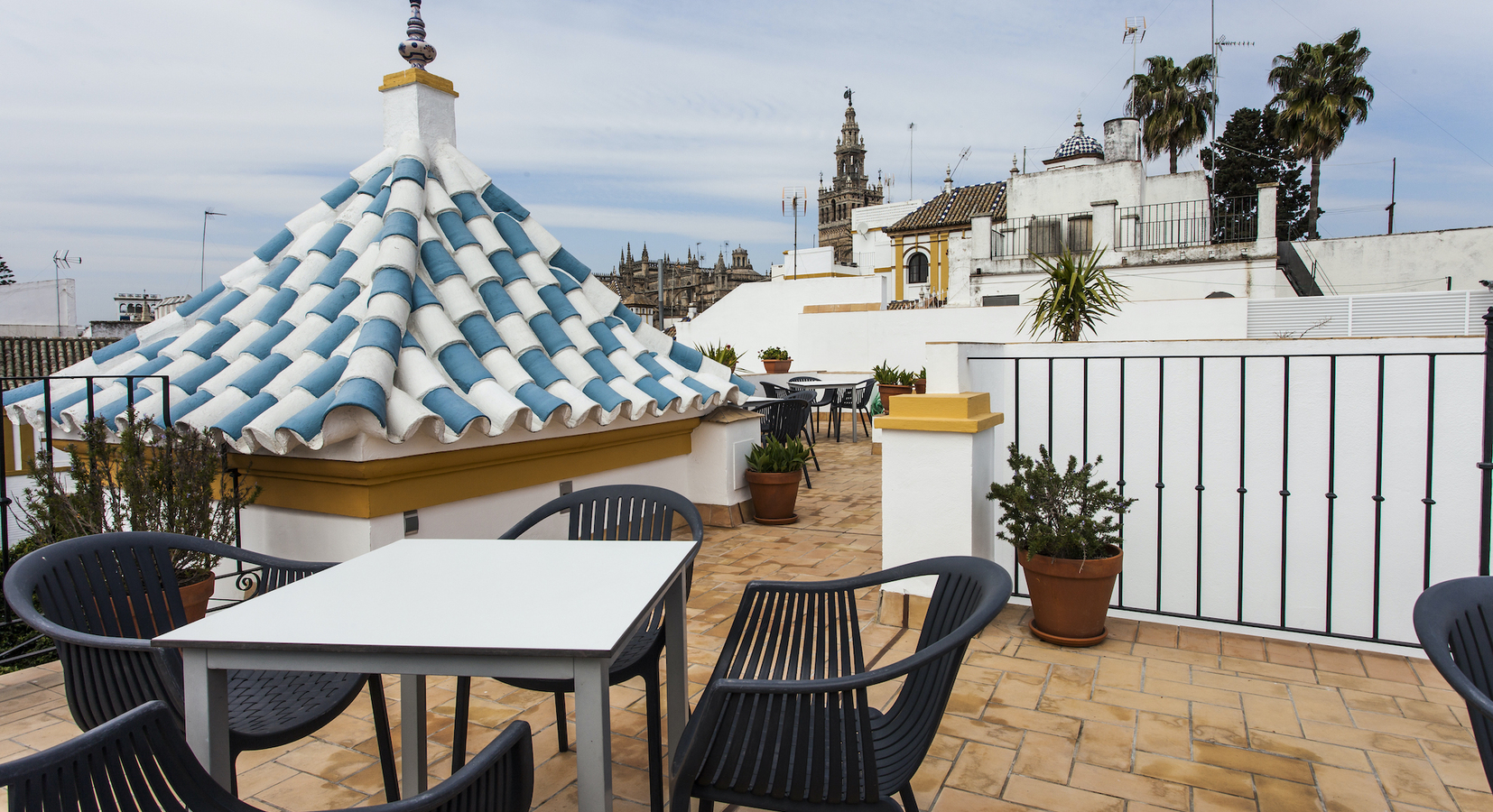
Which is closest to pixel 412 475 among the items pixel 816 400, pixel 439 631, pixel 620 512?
pixel 620 512

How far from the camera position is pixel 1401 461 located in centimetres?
300

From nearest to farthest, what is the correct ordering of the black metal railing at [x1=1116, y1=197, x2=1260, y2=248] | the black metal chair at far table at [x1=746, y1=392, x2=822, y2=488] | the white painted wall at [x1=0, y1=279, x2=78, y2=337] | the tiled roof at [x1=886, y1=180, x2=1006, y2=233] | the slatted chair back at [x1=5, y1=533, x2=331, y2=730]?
the slatted chair back at [x1=5, y1=533, x2=331, y2=730] < the black metal chair at far table at [x1=746, y1=392, x2=822, y2=488] < the black metal railing at [x1=1116, y1=197, x2=1260, y2=248] < the white painted wall at [x1=0, y1=279, x2=78, y2=337] < the tiled roof at [x1=886, y1=180, x2=1006, y2=233]

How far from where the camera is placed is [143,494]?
3.17 metres

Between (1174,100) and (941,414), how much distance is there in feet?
95.8

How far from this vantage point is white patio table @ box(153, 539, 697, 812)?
1.35m

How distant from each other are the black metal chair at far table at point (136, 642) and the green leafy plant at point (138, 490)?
3.58 ft

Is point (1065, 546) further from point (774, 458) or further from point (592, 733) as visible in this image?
point (774, 458)

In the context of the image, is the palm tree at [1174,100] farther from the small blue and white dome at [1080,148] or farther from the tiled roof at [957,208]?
the tiled roof at [957,208]

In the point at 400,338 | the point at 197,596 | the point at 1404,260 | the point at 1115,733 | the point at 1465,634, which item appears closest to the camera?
the point at 1465,634

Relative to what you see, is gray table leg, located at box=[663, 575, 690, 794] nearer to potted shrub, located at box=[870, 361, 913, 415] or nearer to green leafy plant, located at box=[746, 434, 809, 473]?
green leafy plant, located at box=[746, 434, 809, 473]

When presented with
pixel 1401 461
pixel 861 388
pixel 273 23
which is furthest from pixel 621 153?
pixel 1401 461

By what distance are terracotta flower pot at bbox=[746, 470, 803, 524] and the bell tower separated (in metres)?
70.5

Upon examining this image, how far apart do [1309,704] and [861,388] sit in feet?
24.9

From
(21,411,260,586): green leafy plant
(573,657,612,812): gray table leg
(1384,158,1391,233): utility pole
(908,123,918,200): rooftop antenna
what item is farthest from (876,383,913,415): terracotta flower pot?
(908,123,918,200): rooftop antenna
